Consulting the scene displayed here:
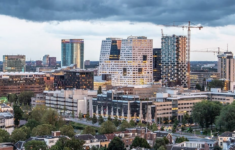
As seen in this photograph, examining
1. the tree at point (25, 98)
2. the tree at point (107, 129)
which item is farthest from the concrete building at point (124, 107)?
the tree at point (25, 98)

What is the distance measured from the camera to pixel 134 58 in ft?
422

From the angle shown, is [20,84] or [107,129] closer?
[107,129]

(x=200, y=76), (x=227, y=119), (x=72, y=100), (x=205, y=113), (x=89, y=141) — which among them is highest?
(x=200, y=76)

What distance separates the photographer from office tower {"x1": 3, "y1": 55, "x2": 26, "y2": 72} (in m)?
164

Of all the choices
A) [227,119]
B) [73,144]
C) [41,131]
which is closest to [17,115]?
→ [41,131]

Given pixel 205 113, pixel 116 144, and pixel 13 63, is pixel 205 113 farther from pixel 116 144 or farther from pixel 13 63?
pixel 13 63

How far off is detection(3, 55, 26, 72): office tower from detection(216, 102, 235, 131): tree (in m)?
119

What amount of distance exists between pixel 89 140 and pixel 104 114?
75.5ft

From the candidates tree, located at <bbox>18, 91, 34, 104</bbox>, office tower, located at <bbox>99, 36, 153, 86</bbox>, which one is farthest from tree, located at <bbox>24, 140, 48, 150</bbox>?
office tower, located at <bbox>99, 36, 153, 86</bbox>

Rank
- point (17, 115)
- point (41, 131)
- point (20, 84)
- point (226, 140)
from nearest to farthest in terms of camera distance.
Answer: point (226, 140)
point (41, 131)
point (17, 115)
point (20, 84)

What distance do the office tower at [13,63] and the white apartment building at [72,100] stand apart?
87.8 metres

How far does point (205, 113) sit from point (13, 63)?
118 metres

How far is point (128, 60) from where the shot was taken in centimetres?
12875

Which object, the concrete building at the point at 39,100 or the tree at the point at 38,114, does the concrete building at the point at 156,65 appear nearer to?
the concrete building at the point at 39,100
